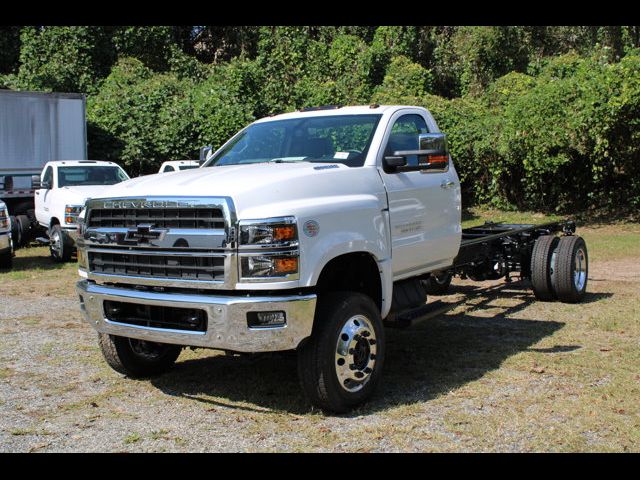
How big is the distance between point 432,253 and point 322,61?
2652 centimetres

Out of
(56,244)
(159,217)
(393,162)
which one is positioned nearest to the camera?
(159,217)

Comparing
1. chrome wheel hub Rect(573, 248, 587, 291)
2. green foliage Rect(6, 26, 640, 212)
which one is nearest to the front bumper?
chrome wheel hub Rect(573, 248, 587, 291)

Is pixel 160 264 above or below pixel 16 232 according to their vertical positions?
above

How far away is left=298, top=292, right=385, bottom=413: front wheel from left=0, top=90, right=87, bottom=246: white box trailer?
1384cm

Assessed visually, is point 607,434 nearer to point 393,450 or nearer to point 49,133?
point 393,450

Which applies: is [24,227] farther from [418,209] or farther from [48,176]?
[418,209]

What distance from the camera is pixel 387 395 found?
6078 millimetres

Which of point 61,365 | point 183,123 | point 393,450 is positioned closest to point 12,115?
point 183,123

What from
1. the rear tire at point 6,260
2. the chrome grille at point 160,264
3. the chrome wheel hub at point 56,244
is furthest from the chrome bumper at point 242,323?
the chrome wheel hub at point 56,244

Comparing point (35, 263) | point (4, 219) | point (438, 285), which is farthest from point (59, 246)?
point (438, 285)

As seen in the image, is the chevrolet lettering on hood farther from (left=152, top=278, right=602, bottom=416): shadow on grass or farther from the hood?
(left=152, top=278, right=602, bottom=416): shadow on grass

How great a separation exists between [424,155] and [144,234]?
2360mm

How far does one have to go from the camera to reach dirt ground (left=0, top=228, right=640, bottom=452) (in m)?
5.09

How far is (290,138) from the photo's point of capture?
6.79 m
